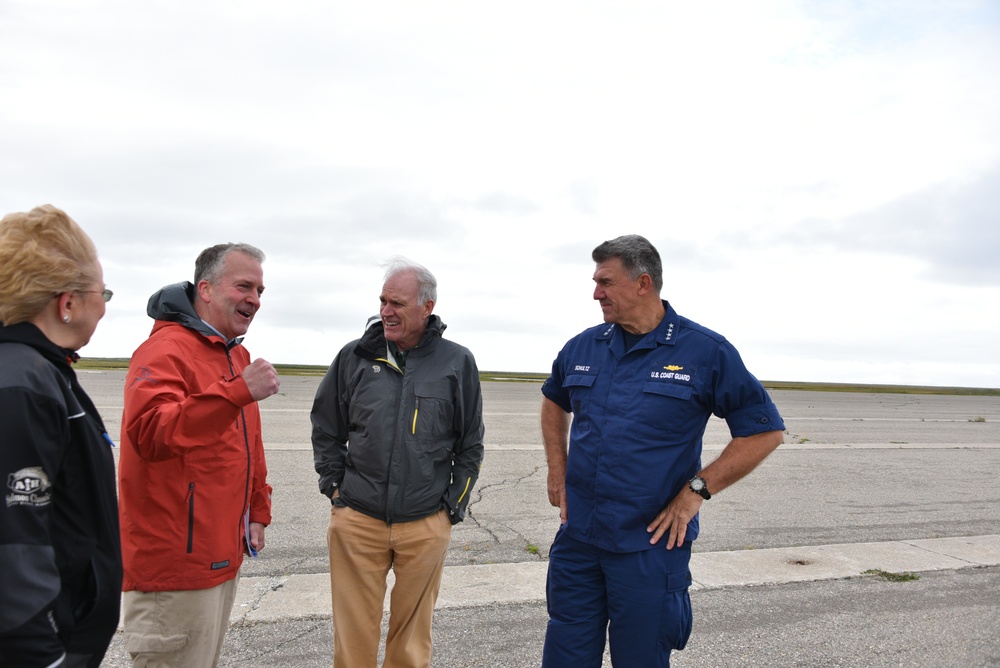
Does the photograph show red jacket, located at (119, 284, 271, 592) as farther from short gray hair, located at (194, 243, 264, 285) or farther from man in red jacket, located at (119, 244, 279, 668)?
short gray hair, located at (194, 243, 264, 285)

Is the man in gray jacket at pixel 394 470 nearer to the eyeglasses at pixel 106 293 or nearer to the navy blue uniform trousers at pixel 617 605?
the navy blue uniform trousers at pixel 617 605

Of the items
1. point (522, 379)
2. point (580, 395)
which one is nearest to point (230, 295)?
point (580, 395)

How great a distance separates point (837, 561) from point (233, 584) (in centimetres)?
535

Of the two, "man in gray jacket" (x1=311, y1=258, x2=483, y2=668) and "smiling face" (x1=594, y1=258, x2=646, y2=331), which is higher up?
Result: "smiling face" (x1=594, y1=258, x2=646, y2=331)

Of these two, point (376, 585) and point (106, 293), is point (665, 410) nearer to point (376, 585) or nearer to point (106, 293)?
point (376, 585)

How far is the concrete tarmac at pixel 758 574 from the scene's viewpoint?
4535mm

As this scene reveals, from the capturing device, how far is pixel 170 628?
9.60 feet

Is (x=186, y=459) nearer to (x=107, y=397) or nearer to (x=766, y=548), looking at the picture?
(x=766, y=548)

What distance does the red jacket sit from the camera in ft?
9.01

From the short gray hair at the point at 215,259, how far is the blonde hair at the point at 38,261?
3.82 feet

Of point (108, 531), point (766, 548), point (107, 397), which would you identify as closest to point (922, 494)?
point (766, 548)

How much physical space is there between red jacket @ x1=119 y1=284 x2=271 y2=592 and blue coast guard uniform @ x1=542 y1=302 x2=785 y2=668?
1.53m

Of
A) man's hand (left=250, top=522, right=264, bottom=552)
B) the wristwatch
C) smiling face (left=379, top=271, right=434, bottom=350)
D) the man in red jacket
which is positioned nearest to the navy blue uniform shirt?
the wristwatch

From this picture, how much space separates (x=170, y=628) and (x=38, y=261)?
5.31 ft
